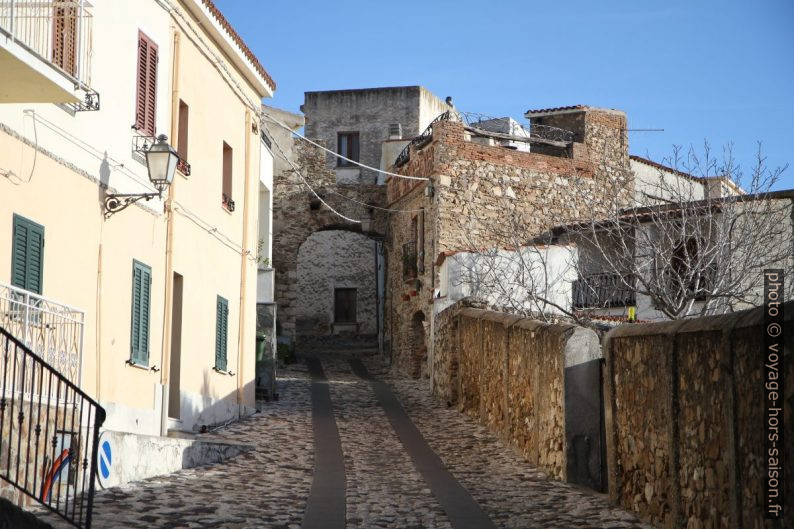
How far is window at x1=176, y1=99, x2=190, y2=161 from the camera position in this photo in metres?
16.2

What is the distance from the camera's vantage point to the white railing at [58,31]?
10562 millimetres

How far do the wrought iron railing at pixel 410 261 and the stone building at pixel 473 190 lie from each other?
0.03 metres

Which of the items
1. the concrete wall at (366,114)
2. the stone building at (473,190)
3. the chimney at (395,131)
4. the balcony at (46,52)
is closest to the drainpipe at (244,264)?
the stone building at (473,190)

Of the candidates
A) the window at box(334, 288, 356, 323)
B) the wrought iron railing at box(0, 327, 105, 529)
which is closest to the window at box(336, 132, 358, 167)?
the window at box(334, 288, 356, 323)

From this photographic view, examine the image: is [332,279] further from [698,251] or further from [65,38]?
[65,38]

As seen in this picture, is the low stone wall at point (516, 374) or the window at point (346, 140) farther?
the window at point (346, 140)

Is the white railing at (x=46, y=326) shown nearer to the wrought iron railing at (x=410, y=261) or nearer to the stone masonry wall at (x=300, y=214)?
the wrought iron railing at (x=410, y=261)

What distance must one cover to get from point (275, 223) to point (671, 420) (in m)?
25.2

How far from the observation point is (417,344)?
2928 centimetres

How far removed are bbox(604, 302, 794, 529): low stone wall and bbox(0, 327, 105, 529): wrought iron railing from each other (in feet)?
15.3

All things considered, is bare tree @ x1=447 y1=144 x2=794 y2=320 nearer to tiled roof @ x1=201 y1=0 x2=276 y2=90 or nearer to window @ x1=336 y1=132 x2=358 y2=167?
tiled roof @ x1=201 y1=0 x2=276 y2=90

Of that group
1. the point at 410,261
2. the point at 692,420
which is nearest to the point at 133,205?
the point at 692,420

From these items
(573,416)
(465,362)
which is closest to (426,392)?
(465,362)

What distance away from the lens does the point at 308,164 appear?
3362 cm
